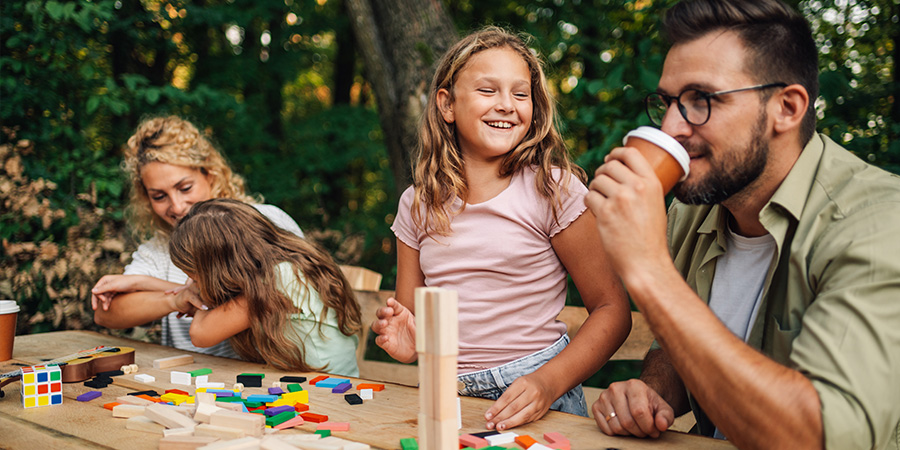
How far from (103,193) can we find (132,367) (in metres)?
2.85

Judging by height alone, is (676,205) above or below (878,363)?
above

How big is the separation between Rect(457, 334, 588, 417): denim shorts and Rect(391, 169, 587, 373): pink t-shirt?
3cm

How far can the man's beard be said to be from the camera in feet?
4.91

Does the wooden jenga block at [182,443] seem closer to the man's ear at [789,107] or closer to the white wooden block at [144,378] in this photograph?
the white wooden block at [144,378]

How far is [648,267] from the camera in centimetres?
130

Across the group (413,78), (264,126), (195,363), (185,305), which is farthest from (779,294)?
(264,126)

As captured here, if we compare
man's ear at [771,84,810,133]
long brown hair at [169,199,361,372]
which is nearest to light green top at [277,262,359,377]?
long brown hair at [169,199,361,372]

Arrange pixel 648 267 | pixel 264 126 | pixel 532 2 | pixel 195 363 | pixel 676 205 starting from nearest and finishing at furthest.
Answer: pixel 648 267 < pixel 676 205 < pixel 195 363 < pixel 532 2 < pixel 264 126

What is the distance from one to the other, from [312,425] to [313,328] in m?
0.96

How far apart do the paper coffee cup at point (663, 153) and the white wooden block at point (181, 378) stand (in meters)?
1.51

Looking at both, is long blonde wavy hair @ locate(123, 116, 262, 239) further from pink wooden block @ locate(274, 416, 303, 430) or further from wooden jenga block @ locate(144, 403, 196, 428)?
pink wooden block @ locate(274, 416, 303, 430)

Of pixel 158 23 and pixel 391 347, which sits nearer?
pixel 391 347

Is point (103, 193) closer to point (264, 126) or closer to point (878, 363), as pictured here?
point (264, 126)

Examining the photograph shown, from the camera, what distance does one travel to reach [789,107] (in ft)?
4.93
